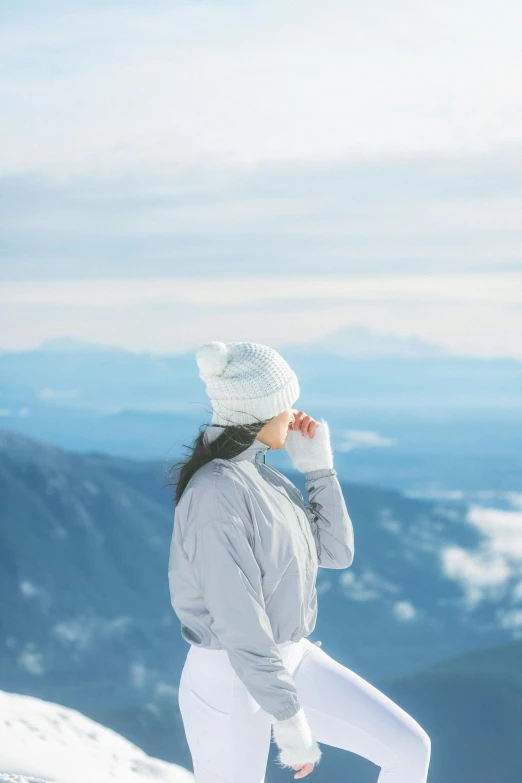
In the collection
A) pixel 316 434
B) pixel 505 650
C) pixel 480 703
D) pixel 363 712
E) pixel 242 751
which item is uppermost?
pixel 505 650

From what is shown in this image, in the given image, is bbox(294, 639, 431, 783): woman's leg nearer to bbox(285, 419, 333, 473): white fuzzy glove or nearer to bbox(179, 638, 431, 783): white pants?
bbox(179, 638, 431, 783): white pants

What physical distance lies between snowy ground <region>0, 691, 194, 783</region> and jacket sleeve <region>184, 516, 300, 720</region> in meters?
1.68

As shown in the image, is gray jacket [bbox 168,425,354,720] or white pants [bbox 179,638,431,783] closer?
gray jacket [bbox 168,425,354,720]

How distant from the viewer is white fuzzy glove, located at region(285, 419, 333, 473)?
218 centimetres

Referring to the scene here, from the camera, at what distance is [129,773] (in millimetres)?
3799

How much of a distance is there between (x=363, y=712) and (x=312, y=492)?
51 centimetres

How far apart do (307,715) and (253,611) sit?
36 centimetres

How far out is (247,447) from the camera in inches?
76.6

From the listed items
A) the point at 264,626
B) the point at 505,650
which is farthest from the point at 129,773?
the point at 505,650

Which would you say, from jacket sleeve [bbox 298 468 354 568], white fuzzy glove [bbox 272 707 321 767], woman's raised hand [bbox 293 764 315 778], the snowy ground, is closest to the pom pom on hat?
jacket sleeve [bbox 298 468 354 568]

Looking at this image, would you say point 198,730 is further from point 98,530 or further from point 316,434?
point 98,530

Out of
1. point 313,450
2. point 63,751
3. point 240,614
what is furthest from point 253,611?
point 63,751

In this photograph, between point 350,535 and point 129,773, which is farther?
point 129,773

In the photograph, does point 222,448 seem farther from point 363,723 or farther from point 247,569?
point 363,723
